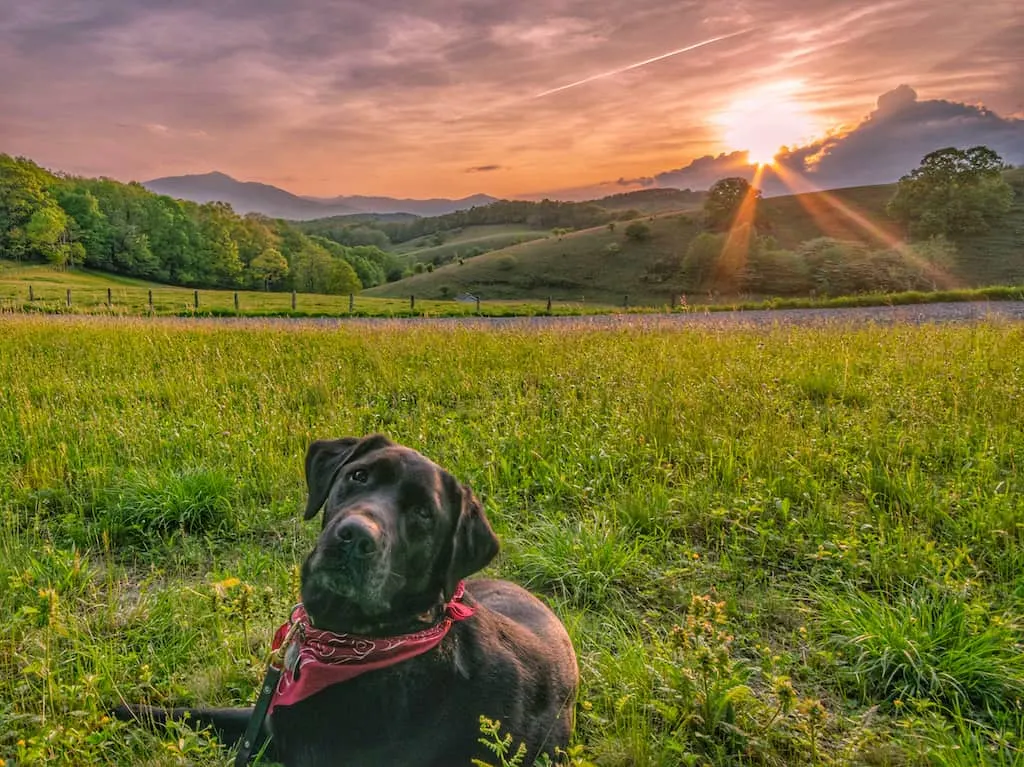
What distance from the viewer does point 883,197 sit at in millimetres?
91250

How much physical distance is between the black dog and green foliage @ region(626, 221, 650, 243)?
90630 mm

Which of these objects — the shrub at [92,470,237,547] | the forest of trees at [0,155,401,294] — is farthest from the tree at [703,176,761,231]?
the shrub at [92,470,237,547]

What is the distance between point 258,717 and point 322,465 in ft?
3.32

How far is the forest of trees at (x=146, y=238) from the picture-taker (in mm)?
80625

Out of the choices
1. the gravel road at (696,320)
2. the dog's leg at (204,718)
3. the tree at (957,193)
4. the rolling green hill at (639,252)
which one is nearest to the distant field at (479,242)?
the rolling green hill at (639,252)

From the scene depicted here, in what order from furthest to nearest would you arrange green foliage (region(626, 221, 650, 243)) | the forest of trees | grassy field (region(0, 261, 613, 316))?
green foliage (region(626, 221, 650, 243)) < the forest of trees < grassy field (region(0, 261, 613, 316))

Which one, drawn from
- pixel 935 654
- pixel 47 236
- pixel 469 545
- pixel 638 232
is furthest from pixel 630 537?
pixel 47 236

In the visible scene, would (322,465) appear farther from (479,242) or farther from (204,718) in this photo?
(479,242)

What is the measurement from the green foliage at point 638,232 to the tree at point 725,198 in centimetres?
849

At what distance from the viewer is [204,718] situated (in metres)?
2.73

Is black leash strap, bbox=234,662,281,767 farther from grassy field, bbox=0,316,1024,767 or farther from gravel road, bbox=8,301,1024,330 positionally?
gravel road, bbox=8,301,1024,330

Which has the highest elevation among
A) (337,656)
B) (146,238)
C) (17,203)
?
(17,203)

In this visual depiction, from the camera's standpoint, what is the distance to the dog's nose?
75.9 inches

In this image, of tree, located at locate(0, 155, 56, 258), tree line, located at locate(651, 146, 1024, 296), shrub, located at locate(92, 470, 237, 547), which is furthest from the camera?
tree, located at locate(0, 155, 56, 258)
